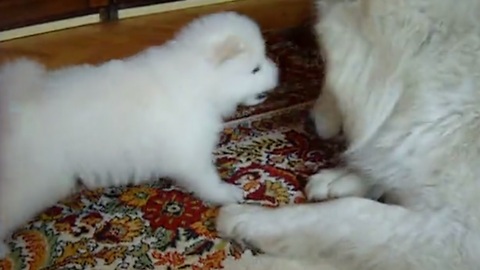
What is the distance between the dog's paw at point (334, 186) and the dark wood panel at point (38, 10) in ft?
3.35

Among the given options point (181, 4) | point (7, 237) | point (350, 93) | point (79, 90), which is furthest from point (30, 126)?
point (181, 4)

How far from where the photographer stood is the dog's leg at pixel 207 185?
1871 mm

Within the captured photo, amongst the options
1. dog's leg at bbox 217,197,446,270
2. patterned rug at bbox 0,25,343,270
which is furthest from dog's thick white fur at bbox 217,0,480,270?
patterned rug at bbox 0,25,343,270

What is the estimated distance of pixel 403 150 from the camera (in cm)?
180

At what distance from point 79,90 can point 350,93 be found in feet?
2.01

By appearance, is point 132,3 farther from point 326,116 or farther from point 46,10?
point 326,116

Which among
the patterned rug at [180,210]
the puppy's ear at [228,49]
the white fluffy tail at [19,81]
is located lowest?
the patterned rug at [180,210]

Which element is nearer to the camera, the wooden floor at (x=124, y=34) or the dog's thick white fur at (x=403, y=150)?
the dog's thick white fur at (x=403, y=150)

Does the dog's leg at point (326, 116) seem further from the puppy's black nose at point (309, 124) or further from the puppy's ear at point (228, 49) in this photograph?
the puppy's ear at point (228, 49)

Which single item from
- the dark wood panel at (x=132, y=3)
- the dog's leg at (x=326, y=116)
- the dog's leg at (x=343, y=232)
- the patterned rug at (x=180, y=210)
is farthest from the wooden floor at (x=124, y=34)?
the dog's leg at (x=343, y=232)

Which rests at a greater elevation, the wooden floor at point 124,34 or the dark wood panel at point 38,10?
the dark wood panel at point 38,10

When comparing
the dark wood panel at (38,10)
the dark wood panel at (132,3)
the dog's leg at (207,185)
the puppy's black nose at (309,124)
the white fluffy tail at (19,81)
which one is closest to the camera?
the white fluffy tail at (19,81)

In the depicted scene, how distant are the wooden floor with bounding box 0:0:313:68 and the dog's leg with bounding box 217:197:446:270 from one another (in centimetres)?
95

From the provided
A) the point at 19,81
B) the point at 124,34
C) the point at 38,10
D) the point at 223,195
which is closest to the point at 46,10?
the point at 38,10
